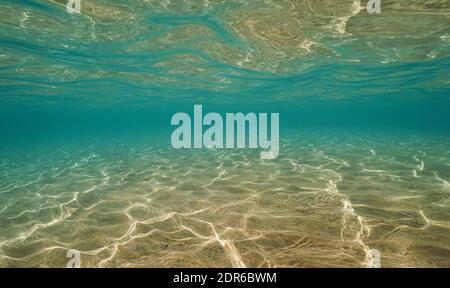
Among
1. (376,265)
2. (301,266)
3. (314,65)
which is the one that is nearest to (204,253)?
(301,266)

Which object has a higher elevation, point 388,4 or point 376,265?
point 388,4

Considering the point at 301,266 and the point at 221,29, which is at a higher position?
the point at 221,29

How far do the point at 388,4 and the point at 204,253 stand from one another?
11.6m

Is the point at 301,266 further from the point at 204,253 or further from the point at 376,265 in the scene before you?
the point at 204,253

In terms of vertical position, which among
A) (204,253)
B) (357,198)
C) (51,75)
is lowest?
(204,253)

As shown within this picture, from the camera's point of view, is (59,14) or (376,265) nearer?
(376,265)

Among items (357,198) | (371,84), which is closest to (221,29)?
(357,198)

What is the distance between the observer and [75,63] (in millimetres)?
19734

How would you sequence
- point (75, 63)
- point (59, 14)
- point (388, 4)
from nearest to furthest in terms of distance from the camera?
point (388, 4) < point (59, 14) < point (75, 63)

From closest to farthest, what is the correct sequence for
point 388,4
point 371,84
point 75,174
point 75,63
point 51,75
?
point 388,4 → point 75,174 → point 75,63 → point 51,75 → point 371,84

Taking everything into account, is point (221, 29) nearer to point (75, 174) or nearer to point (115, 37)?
point (115, 37)

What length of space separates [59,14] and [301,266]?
13291mm

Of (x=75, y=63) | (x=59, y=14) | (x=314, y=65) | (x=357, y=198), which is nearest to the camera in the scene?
(x=357, y=198)

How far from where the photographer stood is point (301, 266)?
4980 mm
